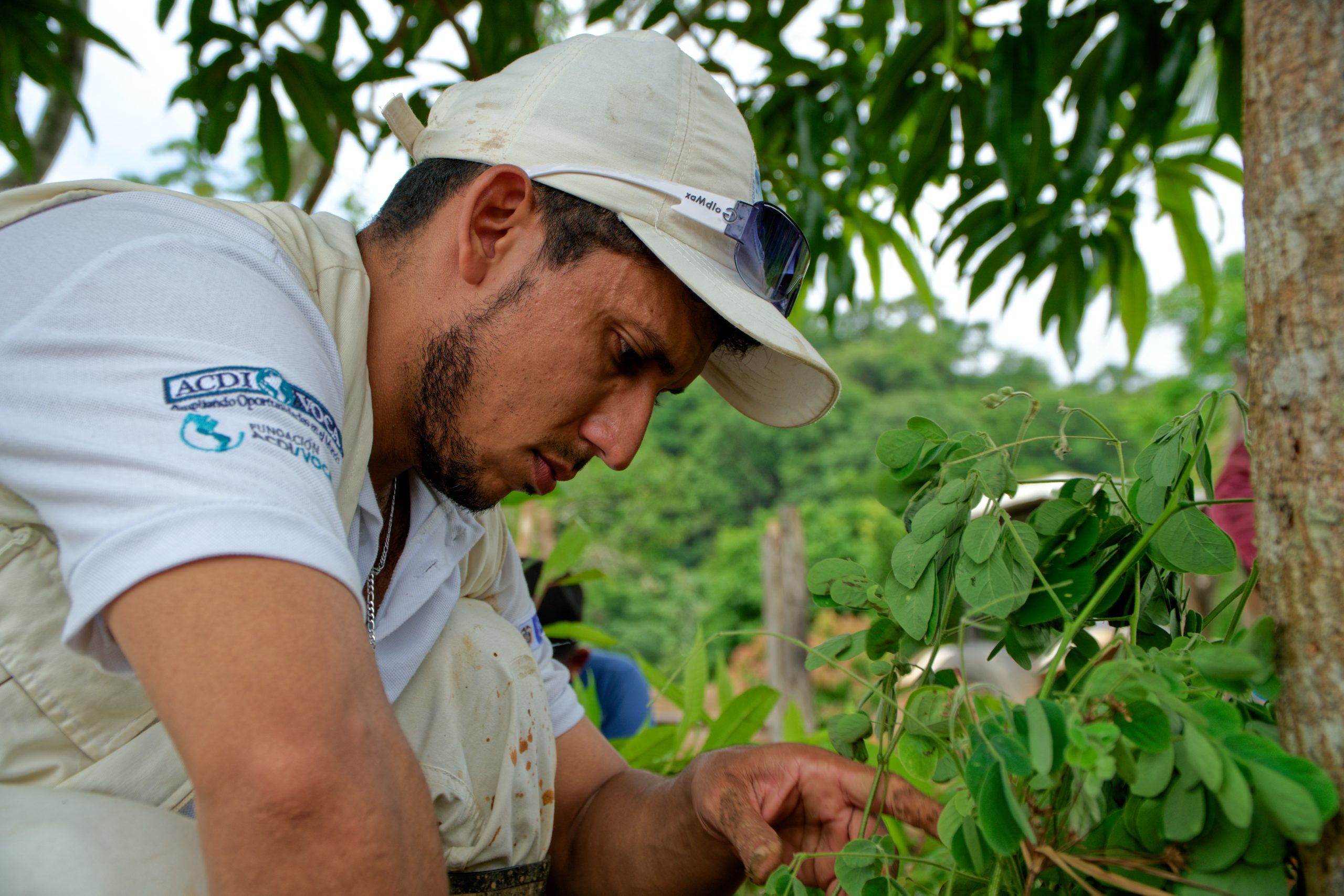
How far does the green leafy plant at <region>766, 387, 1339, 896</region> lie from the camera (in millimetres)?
605

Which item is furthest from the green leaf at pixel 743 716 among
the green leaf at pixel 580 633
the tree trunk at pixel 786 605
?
the tree trunk at pixel 786 605

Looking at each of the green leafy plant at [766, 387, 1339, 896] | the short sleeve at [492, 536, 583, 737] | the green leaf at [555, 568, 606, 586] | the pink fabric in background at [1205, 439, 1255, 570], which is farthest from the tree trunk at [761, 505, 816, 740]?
the green leafy plant at [766, 387, 1339, 896]

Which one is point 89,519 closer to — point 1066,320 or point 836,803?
point 836,803

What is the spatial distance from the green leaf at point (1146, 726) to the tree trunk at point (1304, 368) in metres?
0.09

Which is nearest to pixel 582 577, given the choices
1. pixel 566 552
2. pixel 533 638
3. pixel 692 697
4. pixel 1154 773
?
pixel 566 552

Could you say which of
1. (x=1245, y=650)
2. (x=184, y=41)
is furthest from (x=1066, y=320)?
(x=184, y=41)

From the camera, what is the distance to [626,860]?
1406 millimetres

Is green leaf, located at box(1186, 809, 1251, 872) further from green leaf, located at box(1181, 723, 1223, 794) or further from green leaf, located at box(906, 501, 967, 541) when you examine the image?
green leaf, located at box(906, 501, 967, 541)

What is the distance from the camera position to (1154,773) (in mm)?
623

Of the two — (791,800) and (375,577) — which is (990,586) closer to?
(791,800)

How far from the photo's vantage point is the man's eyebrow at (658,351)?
3.83 feet

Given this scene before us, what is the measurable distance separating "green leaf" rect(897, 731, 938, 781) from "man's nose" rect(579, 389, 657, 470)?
1.62ft

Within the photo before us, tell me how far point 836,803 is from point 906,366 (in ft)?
75.0

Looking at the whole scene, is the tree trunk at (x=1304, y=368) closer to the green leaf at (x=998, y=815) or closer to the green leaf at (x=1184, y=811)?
the green leaf at (x=1184, y=811)
